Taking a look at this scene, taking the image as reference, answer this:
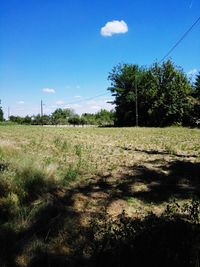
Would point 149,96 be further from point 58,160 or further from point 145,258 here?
point 145,258

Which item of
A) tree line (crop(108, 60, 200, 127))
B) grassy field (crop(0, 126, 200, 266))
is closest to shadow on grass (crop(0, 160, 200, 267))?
grassy field (crop(0, 126, 200, 266))

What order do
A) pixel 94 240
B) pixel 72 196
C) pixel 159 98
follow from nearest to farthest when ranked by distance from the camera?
1. pixel 94 240
2. pixel 72 196
3. pixel 159 98

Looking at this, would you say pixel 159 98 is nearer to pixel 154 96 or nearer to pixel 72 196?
pixel 154 96

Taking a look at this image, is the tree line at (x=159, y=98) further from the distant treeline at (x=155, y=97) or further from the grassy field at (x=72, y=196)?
the grassy field at (x=72, y=196)

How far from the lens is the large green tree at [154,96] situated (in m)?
37.9

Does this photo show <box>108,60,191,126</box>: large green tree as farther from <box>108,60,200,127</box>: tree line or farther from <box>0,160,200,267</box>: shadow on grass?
<box>0,160,200,267</box>: shadow on grass

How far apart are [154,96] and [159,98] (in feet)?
2.78

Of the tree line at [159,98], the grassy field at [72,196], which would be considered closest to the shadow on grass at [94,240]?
the grassy field at [72,196]

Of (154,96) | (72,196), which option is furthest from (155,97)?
(72,196)

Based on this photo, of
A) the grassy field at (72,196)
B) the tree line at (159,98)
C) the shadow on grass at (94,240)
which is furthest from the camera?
the tree line at (159,98)

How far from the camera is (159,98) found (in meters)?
38.8

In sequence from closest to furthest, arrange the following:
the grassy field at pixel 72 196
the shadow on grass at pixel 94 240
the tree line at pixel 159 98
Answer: the shadow on grass at pixel 94 240 → the grassy field at pixel 72 196 → the tree line at pixel 159 98

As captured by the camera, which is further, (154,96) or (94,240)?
(154,96)

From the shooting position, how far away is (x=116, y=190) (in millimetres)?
5887
